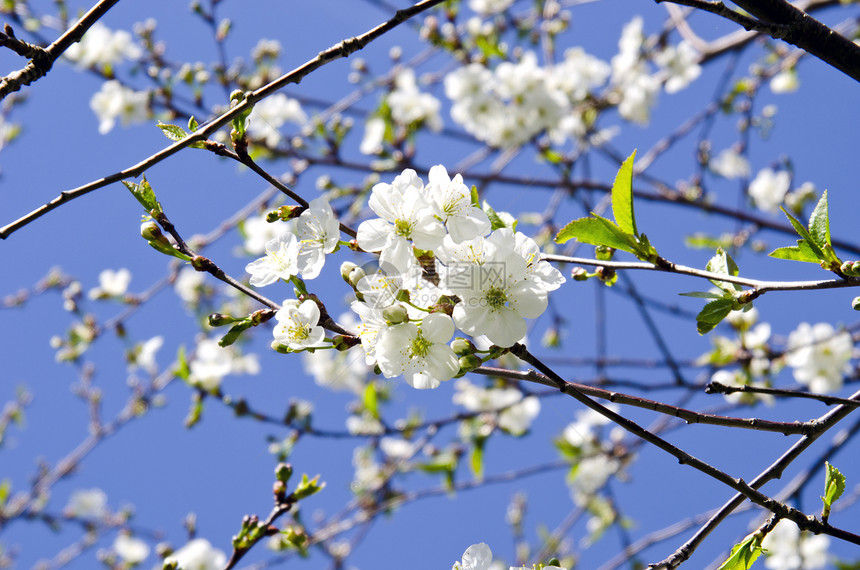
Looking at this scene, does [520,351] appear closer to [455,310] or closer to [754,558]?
[455,310]

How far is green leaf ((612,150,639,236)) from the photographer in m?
1.00

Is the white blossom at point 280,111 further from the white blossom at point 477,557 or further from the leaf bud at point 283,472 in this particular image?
the white blossom at point 477,557

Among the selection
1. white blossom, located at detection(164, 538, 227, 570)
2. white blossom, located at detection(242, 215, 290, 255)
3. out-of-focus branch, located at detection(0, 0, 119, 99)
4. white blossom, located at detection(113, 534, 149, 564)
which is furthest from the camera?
white blossom, located at detection(113, 534, 149, 564)

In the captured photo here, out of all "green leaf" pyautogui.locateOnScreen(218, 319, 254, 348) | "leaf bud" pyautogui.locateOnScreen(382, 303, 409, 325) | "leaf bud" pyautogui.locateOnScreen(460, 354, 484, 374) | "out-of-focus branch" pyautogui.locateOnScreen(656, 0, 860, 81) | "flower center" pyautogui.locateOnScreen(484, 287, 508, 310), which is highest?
"out-of-focus branch" pyautogui.locateOnScreen(656, 0, 860, 81)

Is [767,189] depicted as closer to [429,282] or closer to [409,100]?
[409,100]

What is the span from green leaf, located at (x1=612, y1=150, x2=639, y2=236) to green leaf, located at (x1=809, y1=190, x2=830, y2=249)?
299 millimetres

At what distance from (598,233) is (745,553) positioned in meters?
0.62

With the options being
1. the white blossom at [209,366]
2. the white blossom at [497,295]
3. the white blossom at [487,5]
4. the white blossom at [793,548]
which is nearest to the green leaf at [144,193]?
the white blossom at [497,295]

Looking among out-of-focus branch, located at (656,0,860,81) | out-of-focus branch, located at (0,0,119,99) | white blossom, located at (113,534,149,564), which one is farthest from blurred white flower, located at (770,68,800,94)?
white blossom, located at (113,534,149,564)

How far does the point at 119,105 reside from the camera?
346 cm

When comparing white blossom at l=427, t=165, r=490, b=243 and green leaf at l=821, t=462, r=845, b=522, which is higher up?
white blossom at l=427, t=165, r=490, b=243

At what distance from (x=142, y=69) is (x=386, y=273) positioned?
2.82 m

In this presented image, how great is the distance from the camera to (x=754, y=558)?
1.08 m

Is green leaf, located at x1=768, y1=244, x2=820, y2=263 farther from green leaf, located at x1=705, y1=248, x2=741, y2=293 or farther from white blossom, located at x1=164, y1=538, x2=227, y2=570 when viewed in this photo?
white blossom, located at x1=164, y1=538, x2=227, y2=570
